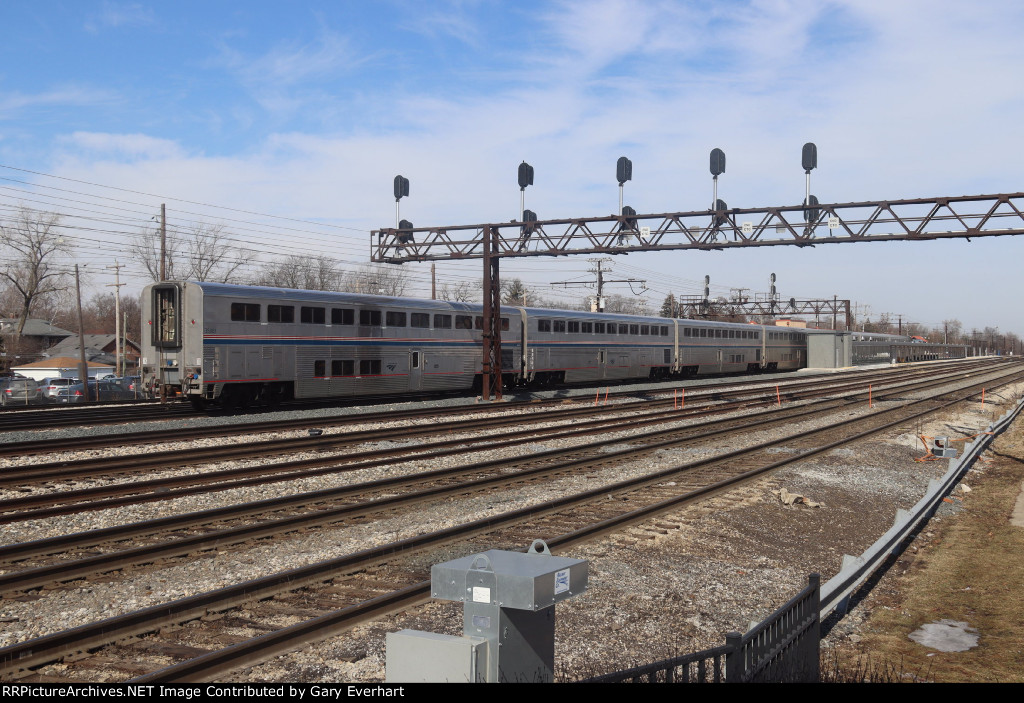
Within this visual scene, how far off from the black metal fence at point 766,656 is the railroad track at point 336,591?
103 inches

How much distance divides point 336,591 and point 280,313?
1646 cm

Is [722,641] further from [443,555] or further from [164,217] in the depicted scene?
[164,217]

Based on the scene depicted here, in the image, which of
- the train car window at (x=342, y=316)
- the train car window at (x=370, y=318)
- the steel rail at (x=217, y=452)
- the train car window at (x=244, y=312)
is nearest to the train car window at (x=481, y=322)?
the train car window at (x=370, y=318)

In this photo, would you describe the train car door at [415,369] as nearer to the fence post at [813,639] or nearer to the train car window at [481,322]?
the train car window at [481,322]

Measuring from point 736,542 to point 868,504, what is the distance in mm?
4191

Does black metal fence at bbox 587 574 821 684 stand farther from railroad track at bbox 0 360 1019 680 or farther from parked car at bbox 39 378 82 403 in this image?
parked car at bbox 39 378 82 403


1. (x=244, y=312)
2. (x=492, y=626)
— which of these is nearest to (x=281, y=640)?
(x=492, y=626)

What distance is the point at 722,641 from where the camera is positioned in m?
6.77

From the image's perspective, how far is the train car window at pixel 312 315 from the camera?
77.4ft

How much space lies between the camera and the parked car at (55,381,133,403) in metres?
37.4

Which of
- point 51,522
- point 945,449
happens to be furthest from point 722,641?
point 945,449

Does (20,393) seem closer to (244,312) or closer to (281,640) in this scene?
(244,312)

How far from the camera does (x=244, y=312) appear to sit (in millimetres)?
22203

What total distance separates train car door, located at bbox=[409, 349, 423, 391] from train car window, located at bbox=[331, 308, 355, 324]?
2991 mm
